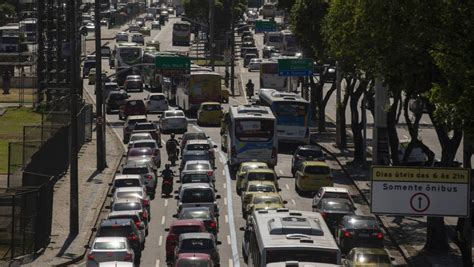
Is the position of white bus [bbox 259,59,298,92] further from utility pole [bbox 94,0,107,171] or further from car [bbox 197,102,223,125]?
utility pole [bbox 94,0,107,171]

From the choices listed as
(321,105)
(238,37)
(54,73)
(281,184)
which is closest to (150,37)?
(238,37)

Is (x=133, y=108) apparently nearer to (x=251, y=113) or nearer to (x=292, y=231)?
(x=251, y=113)

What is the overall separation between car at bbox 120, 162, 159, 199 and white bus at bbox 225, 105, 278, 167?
21.0ft

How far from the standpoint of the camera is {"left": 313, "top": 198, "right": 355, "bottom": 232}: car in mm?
49375

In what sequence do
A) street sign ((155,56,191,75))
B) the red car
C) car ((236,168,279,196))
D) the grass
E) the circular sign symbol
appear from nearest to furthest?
the circular sign symbol
the red car
car ((236,168,279,196))
the grass
street sign ((155,56,191,75))

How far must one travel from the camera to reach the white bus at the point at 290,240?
32.2 m

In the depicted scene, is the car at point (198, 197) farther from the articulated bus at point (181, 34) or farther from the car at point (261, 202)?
the articulated bus at point (181, 34)

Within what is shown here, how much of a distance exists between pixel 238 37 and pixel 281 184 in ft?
398

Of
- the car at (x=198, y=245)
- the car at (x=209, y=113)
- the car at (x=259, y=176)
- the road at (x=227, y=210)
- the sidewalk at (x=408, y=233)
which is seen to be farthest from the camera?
the car at (x=209, y=113)

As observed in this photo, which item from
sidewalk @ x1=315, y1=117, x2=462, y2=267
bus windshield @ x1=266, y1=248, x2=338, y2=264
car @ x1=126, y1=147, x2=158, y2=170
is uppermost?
bus windshield @ x1=266, y1=248, x2=338, y2=264

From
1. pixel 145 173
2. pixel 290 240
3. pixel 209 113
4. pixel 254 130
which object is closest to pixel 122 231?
pixel 290 240

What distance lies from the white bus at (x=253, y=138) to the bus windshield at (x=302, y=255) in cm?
3325

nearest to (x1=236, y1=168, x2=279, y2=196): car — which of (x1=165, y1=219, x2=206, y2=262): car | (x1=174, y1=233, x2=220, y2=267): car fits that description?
(x1=165, y1=219, x2=206, y2=262): car

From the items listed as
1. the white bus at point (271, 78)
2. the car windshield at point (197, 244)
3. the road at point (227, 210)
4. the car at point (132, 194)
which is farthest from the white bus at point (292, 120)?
the white bus at point (271, 78)
